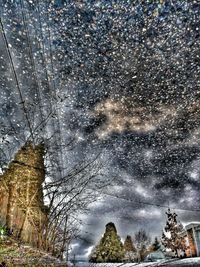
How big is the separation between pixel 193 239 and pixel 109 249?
1241 centimetres

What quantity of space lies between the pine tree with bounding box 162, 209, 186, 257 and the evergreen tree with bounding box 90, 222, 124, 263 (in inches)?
343

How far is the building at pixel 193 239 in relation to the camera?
28194mm

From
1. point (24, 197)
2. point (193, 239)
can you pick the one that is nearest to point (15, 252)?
point (24, 197)

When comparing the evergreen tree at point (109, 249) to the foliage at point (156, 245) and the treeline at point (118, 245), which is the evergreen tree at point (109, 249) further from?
the foliage at point (156, 245)

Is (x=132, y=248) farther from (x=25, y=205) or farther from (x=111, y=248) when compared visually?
(x=25, y=205)

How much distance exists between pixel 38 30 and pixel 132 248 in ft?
185

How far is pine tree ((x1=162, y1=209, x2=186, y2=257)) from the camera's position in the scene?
37844 mm

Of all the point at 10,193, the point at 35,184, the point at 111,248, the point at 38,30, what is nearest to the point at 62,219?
the point at 35,184

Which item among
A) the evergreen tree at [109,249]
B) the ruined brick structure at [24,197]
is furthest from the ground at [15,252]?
the evergreen tree at [109,249]

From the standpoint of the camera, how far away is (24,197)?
9898mm

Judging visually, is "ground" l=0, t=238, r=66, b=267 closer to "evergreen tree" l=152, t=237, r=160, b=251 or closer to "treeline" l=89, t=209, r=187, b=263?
"treeline" l=89, t=209, r=187, b=263

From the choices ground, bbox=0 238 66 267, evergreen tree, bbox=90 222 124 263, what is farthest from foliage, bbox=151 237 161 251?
ground, bbox=0 238 66 267

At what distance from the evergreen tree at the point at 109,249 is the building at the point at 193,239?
971 cm

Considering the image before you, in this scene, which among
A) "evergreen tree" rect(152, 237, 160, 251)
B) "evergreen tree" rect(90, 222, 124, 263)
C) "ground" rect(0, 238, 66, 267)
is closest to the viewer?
"ground" rect(0, 238, 66, 267)
